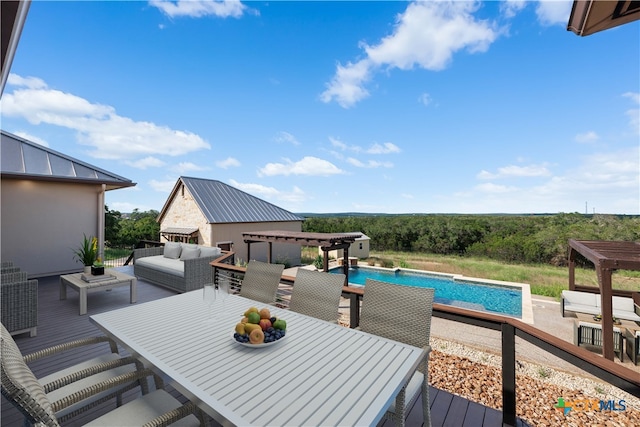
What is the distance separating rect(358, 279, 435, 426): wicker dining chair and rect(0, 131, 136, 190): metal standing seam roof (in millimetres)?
7528

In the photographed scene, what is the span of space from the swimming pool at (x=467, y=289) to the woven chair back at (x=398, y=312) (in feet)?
22.7

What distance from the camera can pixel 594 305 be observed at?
21.5 feet

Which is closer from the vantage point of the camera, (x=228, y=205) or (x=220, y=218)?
(x=220, y=218)

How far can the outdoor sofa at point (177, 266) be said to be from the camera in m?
5.71

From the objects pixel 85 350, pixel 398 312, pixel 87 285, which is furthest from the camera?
pixel 87 285

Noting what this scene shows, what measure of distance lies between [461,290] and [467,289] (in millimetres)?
245

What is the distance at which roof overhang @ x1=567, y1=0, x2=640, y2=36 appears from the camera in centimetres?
127

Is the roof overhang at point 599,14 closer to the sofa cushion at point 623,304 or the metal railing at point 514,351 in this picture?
the metal railing at point 514,351

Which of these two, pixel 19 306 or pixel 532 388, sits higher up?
pixel 19 306

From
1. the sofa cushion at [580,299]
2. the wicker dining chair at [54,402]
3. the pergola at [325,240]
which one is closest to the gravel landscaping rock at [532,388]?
the wicker dining chair at [54,402]

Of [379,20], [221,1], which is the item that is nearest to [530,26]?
[379,20]

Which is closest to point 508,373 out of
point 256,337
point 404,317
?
point 404,317

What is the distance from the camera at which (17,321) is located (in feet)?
11.5

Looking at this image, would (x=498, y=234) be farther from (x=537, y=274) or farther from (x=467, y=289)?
(x=467, y=289)
